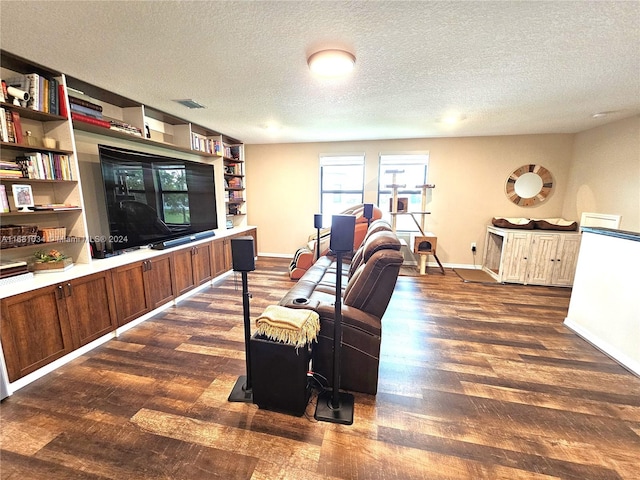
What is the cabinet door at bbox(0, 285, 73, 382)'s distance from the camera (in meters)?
1.80

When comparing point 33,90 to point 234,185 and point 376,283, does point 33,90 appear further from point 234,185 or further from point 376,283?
point 234,185

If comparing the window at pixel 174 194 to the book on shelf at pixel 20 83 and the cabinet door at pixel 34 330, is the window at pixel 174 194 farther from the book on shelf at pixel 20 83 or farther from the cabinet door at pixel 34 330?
the cabinet door at pixel 34 330

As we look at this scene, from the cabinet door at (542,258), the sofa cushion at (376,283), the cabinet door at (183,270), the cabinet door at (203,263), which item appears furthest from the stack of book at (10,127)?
the cabinet door at (542,258)

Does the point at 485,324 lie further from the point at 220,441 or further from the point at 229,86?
the point at 229,86

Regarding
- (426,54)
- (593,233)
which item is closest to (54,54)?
(426,54)

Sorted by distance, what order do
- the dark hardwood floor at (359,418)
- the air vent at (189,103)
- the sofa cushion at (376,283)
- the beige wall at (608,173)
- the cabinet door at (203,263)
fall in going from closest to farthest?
the dark hardwood floor at (359,418)
the sofa cushion at (376,283)
the air vent at (189,103)
the beige wall at (608,173)
the cabinet door at (203,263)

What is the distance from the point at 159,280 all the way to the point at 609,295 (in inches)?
180

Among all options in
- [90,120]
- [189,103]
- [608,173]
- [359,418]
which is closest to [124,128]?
[90,120]

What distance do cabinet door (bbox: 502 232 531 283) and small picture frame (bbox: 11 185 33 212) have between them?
5.59m

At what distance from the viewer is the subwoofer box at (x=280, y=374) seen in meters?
1.59

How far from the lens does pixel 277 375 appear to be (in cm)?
163

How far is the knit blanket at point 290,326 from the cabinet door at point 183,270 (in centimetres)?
218

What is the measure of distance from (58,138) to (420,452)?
3602 millimetres

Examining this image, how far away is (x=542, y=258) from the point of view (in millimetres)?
3982
